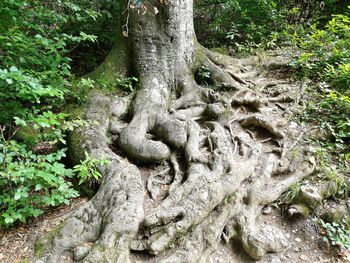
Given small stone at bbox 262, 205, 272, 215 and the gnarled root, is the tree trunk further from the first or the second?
small stone at bbox 262, 205, 272, 215

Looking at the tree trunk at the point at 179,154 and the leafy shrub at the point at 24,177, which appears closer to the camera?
the leafy shrub at the point at 24,177

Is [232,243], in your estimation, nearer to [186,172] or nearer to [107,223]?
[186,172]

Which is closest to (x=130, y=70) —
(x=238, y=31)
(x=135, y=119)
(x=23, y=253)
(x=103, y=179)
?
(x=135, y=119)

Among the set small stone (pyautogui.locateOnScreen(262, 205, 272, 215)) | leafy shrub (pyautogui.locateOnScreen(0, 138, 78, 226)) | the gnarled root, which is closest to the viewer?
leafy shrub (pyautogui.locateOnScreen(0, 138, 78, 226))

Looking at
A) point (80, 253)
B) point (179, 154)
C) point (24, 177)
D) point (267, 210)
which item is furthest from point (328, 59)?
point (24, 177)

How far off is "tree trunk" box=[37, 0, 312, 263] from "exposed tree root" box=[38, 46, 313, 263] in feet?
0.04

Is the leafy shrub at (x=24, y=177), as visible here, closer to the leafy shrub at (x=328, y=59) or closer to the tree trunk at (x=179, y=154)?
the tree trunk at (x=179, y=154)

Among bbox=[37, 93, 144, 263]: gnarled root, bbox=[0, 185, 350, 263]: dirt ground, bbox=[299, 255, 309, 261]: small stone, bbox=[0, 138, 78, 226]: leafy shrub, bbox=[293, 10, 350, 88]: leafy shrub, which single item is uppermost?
bbox=[293, 10, 350, 88]: leafy shrub

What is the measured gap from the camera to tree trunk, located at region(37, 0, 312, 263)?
8.88 ft

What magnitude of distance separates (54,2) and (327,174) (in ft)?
15.5

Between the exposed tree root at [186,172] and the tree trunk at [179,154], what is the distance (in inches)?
0.5

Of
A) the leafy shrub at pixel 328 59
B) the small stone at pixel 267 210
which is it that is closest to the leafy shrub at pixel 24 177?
the small stone at pixel 267 210

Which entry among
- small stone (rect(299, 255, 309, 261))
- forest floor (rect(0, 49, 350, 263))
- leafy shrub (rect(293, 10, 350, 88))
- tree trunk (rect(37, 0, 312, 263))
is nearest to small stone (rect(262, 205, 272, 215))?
forest floor (rect(0, 49, 350, 263))

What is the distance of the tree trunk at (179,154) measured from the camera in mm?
2707
